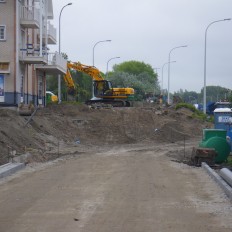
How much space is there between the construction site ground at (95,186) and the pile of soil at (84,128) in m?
0.14

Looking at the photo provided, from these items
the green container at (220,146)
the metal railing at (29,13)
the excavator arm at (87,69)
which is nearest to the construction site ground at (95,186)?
the green container at (220,146)

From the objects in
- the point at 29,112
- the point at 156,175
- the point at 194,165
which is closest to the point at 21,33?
the point at 29,112

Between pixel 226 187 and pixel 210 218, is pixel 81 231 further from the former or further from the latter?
pixel 226 187

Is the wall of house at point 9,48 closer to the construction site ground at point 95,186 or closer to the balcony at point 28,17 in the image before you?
the balcony at point 28,17

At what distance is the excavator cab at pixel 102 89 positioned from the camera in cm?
5941

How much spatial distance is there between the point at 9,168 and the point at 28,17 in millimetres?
27566

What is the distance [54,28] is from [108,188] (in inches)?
1599

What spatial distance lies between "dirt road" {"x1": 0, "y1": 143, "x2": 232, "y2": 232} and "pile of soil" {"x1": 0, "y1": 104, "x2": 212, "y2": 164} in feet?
23.3

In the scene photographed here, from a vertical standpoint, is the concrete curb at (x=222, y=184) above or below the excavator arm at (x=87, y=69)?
below

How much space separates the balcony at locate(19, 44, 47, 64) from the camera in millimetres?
44250

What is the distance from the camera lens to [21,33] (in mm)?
45656

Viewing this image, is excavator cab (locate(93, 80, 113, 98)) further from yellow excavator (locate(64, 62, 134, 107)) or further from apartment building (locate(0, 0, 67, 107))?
apartment building (locate(0, 0, 67, 107))

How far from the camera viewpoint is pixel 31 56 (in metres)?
44.6

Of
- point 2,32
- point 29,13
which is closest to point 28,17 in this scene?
point 29,13
